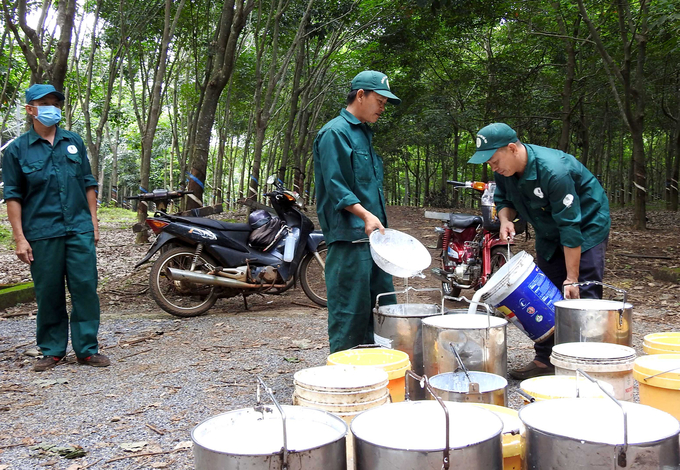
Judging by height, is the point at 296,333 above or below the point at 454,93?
below

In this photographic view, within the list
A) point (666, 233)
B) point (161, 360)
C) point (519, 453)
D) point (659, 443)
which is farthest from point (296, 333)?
point (666, 233)

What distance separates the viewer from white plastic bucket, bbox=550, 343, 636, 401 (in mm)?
2512

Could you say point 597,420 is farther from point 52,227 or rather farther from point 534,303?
point 52,227

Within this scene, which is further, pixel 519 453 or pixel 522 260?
pixel 522 260

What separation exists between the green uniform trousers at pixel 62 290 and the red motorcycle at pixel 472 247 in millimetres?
3965

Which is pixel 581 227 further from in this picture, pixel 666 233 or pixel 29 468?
pixel 666 233

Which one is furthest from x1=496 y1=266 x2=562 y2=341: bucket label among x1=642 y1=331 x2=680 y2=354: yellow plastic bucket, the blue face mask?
the blue face mask

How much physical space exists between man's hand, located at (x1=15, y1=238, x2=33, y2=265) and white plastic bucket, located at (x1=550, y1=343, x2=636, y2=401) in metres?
3.90

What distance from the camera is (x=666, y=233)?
517 inches

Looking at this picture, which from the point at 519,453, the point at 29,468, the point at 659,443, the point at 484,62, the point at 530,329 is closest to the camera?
the point at 659,443

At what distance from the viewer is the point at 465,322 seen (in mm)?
3113

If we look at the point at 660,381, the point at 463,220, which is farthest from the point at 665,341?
the point at 463,220

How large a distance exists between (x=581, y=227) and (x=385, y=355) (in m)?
1.90

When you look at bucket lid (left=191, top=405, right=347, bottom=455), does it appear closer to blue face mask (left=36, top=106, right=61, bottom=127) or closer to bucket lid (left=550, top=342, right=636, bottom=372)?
bucket lid (left=550, top=342, right=636, bottom=372)
